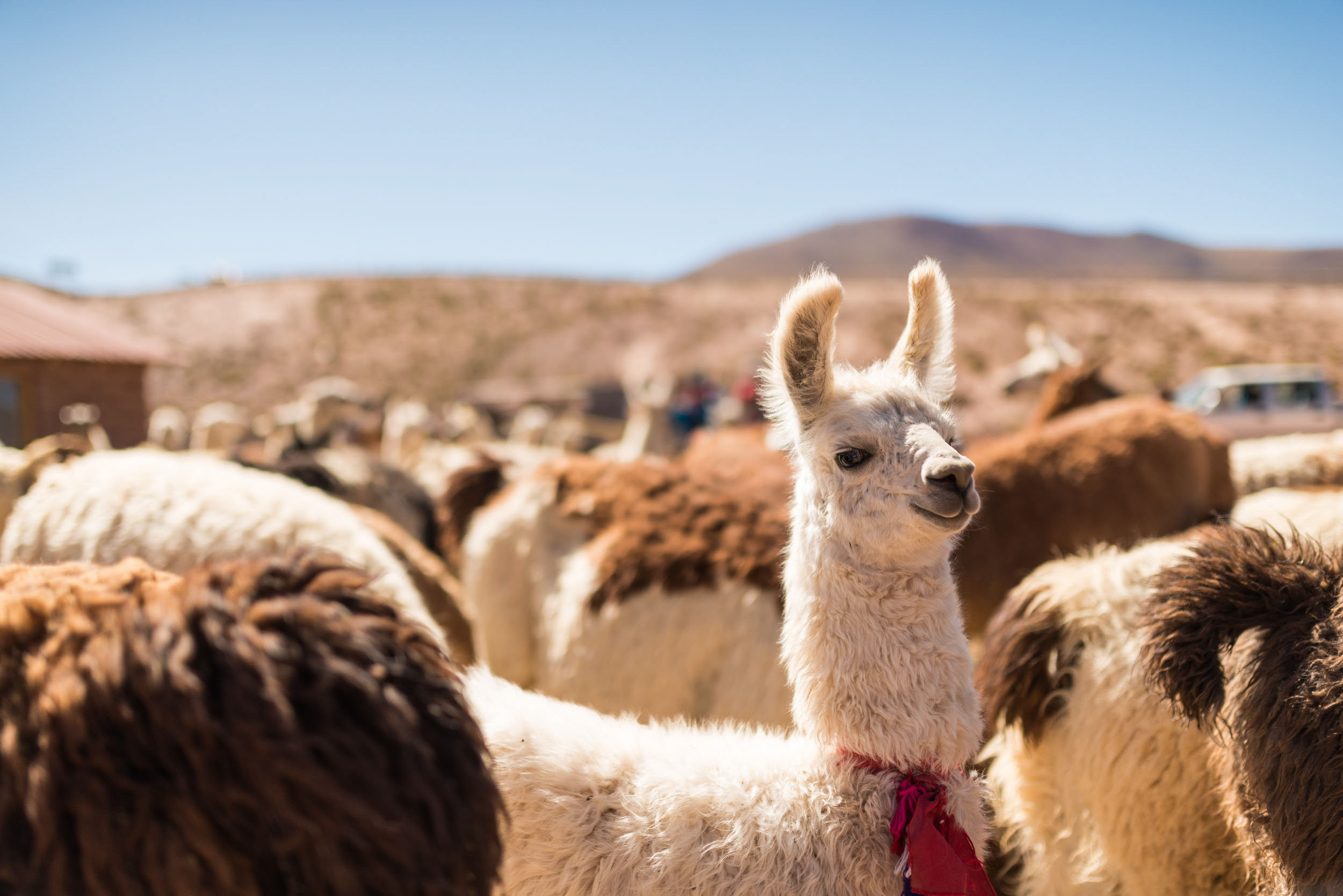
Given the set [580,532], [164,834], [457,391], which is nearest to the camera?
[164,834]

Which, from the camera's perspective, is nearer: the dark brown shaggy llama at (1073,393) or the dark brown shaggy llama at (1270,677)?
the dark brown shaggy llama at (1270,677)

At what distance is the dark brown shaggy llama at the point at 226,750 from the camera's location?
3.87 feet

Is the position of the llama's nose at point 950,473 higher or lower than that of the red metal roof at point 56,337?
lower

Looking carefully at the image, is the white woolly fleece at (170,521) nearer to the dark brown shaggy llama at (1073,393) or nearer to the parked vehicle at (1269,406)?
the dark brown shaggy llama at (1073,393)

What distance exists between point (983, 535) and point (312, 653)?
465 centimetres

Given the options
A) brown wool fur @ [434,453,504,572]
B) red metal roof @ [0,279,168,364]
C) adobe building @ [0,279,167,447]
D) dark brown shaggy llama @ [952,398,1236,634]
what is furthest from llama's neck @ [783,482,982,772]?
red metal roof @ [0,279,168,364]

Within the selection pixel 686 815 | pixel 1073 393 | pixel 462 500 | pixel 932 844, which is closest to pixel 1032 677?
pixel 932 844

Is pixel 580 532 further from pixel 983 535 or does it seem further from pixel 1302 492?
pixel 1302 492

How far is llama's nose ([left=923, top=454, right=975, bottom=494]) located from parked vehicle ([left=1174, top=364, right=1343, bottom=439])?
11191 mm

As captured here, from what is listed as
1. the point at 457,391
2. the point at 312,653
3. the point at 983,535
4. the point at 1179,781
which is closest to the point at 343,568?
the point at 312,653

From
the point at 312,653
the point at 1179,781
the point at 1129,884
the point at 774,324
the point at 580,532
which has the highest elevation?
the point at 774,324

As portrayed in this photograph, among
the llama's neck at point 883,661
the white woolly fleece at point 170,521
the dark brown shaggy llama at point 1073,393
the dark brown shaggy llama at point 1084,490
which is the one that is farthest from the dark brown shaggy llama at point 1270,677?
the dark brown shaggy llama at point 1073,393

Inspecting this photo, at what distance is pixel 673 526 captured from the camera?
393 cm

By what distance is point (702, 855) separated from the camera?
6.26 ft
